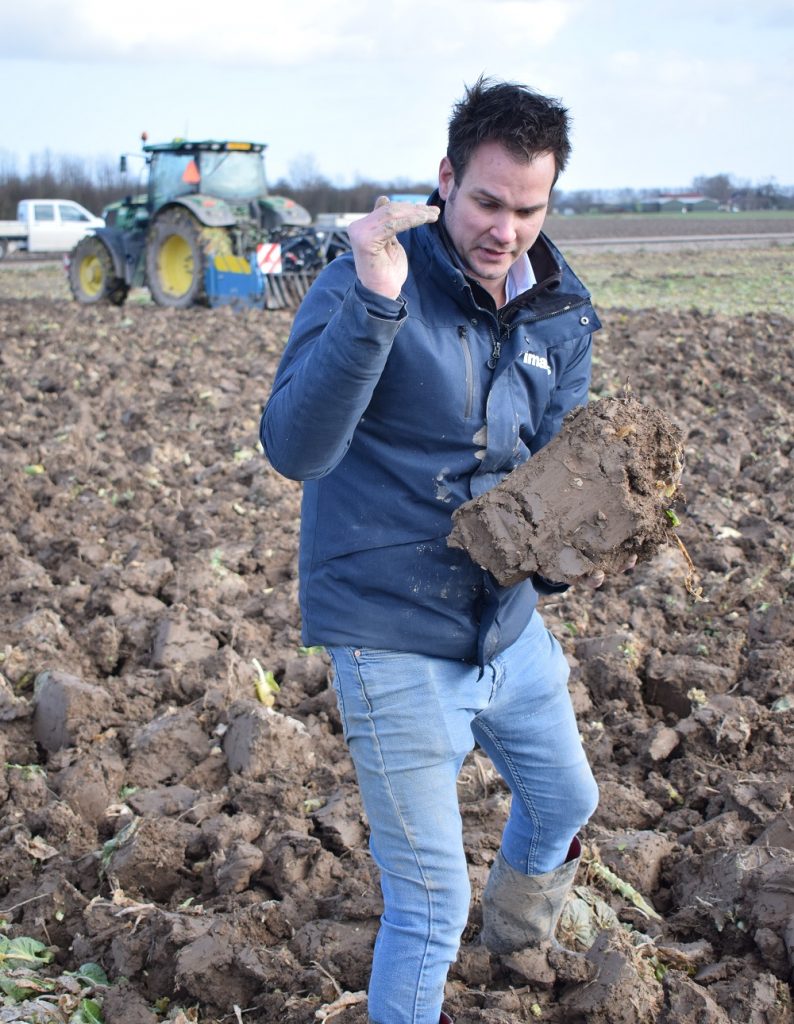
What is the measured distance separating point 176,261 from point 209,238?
135 centimetres

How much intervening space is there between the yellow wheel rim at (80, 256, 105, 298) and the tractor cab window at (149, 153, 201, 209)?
168cm

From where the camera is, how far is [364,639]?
2.12 meters

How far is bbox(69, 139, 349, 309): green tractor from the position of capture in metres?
13.7

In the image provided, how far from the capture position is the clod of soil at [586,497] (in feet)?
7.29

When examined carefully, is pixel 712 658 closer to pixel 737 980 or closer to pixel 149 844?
pixel 737 980

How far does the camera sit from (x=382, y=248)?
1.87 m

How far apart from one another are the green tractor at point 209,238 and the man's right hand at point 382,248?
11895mm

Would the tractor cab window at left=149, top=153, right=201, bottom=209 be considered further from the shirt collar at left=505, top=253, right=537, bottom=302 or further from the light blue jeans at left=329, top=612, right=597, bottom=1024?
the light blue jeans at left=329, top=612, right=597, bottom=1024

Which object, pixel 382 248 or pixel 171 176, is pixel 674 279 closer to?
pixel 171 176

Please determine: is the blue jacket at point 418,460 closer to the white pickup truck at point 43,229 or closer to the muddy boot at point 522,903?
the muddy boot at point 522,903

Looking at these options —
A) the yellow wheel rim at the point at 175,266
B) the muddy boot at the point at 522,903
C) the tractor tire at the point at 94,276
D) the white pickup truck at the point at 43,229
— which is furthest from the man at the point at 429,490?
the white pickup truck at the point at 43,229

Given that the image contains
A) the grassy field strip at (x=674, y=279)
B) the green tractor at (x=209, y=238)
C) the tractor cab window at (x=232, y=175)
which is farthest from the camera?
the grassy field strip at (x=674, y=279)

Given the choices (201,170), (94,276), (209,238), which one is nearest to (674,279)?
(201,170)

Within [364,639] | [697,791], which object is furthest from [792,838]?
[364,639]
